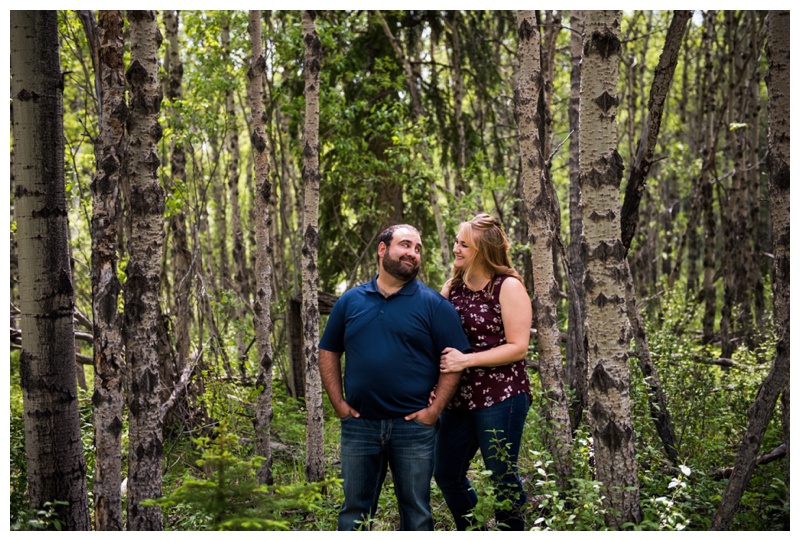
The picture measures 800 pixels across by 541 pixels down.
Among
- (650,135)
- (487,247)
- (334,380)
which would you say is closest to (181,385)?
(334,380)

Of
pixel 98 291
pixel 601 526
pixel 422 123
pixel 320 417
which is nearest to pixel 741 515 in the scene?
pixel 601 526

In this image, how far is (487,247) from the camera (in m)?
4.50

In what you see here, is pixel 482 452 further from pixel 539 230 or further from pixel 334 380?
pixel 539 230

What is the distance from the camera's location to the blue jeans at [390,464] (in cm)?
421

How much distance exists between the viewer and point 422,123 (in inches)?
420

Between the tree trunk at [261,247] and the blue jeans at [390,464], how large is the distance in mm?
2935

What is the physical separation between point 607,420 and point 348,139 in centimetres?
755

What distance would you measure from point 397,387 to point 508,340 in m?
0.74

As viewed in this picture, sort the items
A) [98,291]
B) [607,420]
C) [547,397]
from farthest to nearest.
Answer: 1. [547,397]
2. [98,291]
3. [607,420]

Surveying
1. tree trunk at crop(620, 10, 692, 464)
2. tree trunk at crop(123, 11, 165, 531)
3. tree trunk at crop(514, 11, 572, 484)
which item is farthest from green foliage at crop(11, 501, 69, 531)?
tree trunk at crop(620, 10, 692, 464)

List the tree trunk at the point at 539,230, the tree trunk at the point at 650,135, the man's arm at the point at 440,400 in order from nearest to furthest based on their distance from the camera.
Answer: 1. the man's arm at the point at 440,400
2. the tree trunk at the point at 650,135
3. the tree trunk at the point at 539,230

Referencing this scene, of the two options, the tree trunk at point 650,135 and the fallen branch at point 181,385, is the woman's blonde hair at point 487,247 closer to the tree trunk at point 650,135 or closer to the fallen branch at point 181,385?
the tree trunk at point 650,135

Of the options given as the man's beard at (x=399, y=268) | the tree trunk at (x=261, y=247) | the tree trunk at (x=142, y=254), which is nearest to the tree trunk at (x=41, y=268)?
the tree trunk at (x=142, y=254)

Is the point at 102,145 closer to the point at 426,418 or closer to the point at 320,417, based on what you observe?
the point at 426,418
